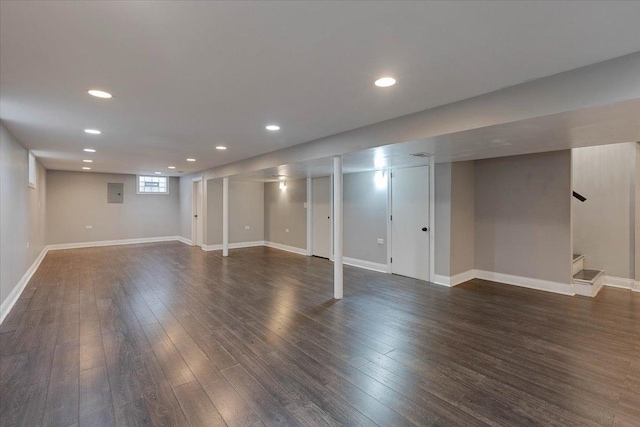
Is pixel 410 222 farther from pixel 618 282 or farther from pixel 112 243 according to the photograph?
pixel 112 243

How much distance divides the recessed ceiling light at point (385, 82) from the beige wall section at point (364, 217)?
383 cm

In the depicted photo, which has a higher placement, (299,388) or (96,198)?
(96,198)

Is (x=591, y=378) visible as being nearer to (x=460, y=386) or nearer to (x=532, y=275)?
(x=460, y=386)

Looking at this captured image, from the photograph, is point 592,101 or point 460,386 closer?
point 592,101

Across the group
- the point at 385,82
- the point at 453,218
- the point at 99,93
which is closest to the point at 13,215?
the point at 99,93

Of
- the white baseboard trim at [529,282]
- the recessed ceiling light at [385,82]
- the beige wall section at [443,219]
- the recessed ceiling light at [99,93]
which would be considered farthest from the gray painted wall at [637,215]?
the recessed ceiling light at [99,93]

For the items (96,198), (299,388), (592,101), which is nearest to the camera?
(592,101)

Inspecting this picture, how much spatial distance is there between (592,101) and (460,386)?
2304 mm

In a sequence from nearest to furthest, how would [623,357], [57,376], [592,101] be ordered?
[592,101]
[57,376]
[623,357]

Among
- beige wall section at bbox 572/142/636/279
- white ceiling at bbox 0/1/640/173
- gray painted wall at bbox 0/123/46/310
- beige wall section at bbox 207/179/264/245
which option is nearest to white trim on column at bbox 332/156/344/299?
white ceiling at bbox 0/1/640/173

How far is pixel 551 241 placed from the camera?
4.79 m

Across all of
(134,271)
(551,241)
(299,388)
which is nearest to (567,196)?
(551,241)

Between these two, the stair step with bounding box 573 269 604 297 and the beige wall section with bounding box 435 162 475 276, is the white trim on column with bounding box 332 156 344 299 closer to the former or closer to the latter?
the beige wall section with bounding box 435 162 475 276

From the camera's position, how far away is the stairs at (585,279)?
4559 mm
